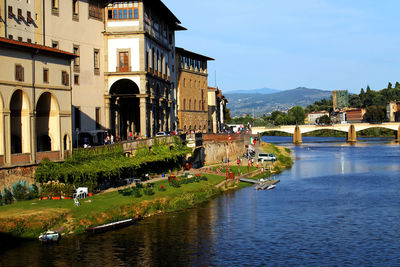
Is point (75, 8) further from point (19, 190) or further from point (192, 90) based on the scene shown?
point (192, 90)

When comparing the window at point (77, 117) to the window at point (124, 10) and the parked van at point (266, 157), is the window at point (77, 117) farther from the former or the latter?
the parked van at point (266, 157)

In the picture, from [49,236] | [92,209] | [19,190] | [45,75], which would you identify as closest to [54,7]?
[45,75]

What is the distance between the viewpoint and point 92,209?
4775 centimetres

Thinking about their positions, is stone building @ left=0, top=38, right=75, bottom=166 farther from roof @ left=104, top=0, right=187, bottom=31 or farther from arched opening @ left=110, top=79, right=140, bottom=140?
roof @ left=104, top=0, right=187, bottom=31

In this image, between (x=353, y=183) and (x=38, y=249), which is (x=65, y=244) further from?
(x=353, y=183)

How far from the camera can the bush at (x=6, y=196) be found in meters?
47.9

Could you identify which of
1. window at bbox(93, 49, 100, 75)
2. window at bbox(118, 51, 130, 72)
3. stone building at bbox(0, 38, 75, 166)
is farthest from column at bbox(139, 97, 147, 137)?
stone building at bbox(0, 38, 75, 166)

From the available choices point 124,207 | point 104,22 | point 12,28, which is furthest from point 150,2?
point 124,207

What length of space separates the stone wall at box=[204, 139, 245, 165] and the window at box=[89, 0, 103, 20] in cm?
2905

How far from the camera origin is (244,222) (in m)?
52.6

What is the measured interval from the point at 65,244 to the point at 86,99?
36.5 metres

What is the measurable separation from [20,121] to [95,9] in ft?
97.8

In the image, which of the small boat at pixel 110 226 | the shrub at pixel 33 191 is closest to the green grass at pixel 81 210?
the small boat at pixel 110 226

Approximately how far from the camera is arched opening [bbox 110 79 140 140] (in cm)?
8288
